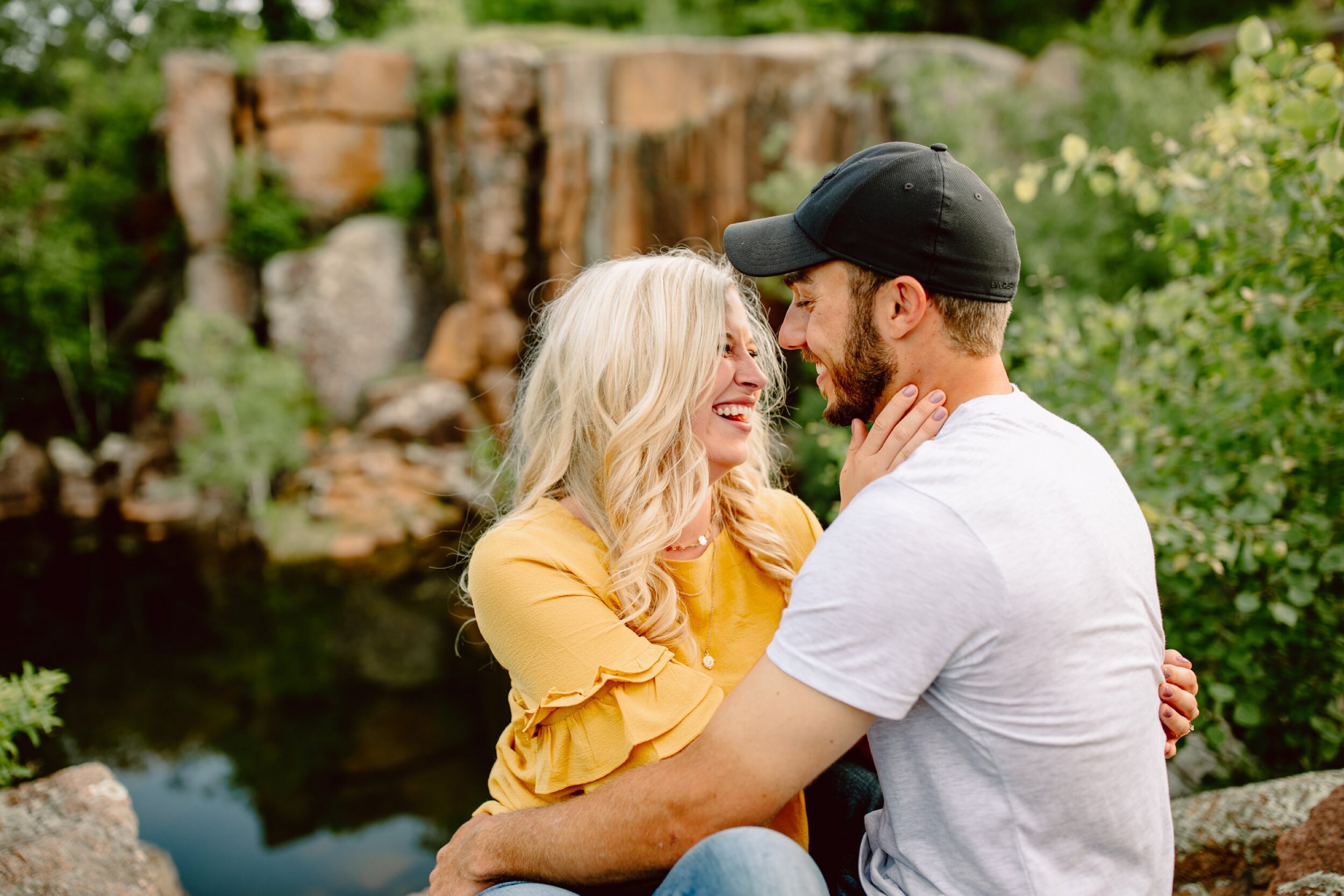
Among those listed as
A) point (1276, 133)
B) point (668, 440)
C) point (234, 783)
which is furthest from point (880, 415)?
point (234, 783)

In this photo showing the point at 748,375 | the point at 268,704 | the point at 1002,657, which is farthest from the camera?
the point at 268,704

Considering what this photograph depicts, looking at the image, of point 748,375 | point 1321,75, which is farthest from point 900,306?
point 1321,75

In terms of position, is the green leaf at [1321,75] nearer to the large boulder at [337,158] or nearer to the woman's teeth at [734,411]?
the woman's teeth at [734,411]

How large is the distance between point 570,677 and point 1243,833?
82.1 inches

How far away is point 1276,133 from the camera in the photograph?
8.87 feet

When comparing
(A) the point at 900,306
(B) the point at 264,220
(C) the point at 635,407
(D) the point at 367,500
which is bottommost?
(D) the point at 367,500

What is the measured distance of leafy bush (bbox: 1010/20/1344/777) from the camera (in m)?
2.61

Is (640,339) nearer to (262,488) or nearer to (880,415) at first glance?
(880,415)

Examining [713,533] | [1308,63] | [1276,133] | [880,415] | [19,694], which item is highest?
[1308,63]

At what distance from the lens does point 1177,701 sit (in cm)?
162

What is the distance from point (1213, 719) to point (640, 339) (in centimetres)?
246

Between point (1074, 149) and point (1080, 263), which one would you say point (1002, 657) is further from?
point (1080, 263)

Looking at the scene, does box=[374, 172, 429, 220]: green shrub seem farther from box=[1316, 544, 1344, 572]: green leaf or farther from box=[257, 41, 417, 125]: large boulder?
box=[1316, 544, 1344, 572]: green leaf

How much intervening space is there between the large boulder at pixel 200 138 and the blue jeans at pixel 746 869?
1732 cm
